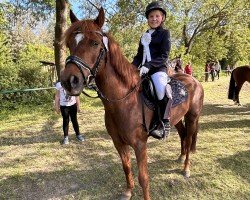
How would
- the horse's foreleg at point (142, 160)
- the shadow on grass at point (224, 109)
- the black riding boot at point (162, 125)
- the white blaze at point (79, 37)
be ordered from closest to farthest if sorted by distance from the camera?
the white blaze at point (79, 37) < the horse's foreleg at point (142, 160) < the black riding boot at point (162, 125) < the shadow on grass at point (224, 109)

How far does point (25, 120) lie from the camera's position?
30.6 feet

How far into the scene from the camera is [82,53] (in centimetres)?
274

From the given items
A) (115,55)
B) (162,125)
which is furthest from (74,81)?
Result: (162,125)

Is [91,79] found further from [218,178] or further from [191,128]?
[218,178]

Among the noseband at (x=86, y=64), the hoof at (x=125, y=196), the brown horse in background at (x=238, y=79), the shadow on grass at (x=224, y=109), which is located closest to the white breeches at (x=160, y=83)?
the noseband at (x=86, y=64)

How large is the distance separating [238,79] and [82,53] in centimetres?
904

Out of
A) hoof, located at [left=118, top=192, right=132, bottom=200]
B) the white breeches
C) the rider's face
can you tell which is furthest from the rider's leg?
hoof, located at [left=118, top=192, right=132, bottom=200]

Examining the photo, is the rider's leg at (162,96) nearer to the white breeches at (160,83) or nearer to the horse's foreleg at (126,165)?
the white breeches at (160,83)

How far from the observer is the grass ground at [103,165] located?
4.34 meters

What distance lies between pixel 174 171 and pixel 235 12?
66.1 ft

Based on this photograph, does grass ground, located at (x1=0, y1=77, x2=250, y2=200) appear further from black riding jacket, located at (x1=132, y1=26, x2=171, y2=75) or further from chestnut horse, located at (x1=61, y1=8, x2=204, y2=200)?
black riding jacket, located at (x1=132, y1=26, x2=171, y2=75)

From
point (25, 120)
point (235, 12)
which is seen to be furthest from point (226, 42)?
point (25, 120)

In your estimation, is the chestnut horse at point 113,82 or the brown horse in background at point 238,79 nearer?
the chestnut horse at point 113,82

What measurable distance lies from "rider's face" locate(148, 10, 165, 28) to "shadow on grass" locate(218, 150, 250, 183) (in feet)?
9.34
